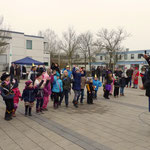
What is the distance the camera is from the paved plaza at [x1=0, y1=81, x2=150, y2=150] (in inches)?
159

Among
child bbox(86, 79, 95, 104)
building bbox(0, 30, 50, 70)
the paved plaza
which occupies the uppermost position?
building bbox(0, 30, 50, 70)

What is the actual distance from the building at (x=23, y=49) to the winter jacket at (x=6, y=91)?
88.5 feet

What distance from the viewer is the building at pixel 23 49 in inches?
1246

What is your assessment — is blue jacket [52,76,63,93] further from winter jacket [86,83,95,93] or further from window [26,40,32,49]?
window [26,40,32,49]

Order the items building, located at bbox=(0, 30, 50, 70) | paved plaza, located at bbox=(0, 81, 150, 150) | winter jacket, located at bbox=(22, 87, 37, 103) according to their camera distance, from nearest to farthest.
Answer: paved plaza, located at bbox=(0, 81, 150, 150) < winter jacket, located at bbox=(22, 87, 37, 103) < building, located at bbox=(0, 30, 50, 70)

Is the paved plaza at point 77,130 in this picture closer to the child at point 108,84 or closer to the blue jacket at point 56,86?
the blue jacket at point 56,86

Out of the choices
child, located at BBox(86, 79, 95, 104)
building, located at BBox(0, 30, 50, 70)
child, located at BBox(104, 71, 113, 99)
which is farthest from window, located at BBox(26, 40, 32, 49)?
child, located at BBox(86, 79, 95, 104)

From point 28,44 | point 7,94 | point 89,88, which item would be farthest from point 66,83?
point 28,44

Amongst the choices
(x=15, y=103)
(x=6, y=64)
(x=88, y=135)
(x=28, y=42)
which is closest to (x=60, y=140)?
(x=88, y=135)

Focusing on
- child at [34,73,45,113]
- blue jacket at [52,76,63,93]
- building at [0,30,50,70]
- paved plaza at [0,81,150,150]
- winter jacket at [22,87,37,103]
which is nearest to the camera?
paved plaza at [0,81,150,150]

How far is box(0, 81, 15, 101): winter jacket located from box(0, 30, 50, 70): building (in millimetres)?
26976

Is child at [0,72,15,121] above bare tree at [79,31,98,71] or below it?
below

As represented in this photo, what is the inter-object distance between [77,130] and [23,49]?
104ft

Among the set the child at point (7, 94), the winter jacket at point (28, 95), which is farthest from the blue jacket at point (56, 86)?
the child at point (7, 94)
